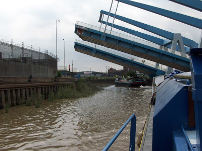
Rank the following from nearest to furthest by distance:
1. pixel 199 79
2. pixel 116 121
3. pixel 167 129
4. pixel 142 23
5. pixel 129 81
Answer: pixel 199 79 < pixel 167 129 < pixel 116 121 < pixel 142 23 < pixel 129 81

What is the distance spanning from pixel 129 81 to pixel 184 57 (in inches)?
799

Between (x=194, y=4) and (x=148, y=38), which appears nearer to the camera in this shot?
(x=194, y=4)

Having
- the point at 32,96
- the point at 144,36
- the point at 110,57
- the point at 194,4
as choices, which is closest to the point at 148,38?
the point at 144,36

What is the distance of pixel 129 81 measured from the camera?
43219 millimetres

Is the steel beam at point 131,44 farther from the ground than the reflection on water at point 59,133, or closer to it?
farther from the ground

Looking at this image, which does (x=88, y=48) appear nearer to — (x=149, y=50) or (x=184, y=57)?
(x=149, y=50)

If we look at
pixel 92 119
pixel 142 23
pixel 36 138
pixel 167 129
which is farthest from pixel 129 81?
pixel 167 129

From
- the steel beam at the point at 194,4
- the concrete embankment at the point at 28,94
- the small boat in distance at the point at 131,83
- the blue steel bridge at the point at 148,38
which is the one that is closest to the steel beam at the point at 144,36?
the blue steel bridge at the point at 148,38

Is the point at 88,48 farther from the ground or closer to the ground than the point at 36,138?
farther from the ground

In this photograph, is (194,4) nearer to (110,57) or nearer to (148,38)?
(148,38)

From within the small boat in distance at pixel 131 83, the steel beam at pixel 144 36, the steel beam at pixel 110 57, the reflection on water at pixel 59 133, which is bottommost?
the reflection on water at pixel 59 133

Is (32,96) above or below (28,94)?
below

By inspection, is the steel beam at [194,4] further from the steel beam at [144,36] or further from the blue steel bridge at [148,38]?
the steel beam at [144,36]

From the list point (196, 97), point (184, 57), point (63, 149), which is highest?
point (184, 57)
